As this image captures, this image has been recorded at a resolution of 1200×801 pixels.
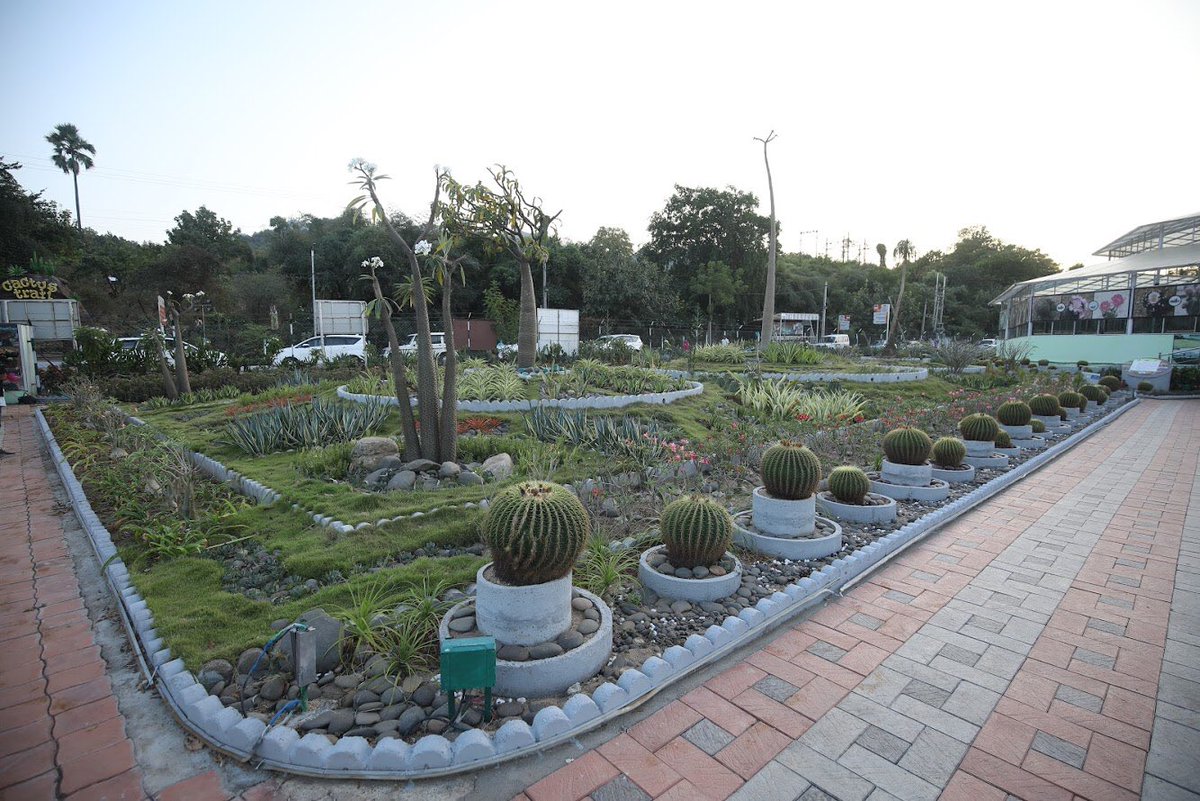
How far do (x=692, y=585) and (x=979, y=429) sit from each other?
21.2ft

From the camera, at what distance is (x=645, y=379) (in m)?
11.6

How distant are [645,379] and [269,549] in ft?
26.1

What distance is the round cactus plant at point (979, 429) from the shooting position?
8.25 metres

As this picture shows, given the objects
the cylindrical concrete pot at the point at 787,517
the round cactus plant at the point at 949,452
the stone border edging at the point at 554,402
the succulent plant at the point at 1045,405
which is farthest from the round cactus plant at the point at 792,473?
the succulent plant at the point at 1045,405

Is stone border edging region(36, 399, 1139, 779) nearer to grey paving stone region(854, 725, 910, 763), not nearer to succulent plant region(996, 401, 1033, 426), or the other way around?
grey paving stone region(854, 725, 910, 763)

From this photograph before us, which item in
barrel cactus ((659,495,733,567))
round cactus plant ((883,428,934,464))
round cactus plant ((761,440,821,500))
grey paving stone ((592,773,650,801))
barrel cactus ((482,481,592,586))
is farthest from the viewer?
round cactus plant ((883,428,934,464))

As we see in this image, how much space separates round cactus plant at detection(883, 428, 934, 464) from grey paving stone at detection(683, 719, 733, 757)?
4.86m

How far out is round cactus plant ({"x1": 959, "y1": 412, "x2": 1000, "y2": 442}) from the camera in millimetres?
8250

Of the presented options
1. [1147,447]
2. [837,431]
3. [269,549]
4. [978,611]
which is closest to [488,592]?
[269,549]

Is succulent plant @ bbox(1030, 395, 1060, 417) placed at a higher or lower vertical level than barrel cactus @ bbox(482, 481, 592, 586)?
lower

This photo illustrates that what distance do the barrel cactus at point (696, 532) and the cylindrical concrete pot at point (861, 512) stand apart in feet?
6.52

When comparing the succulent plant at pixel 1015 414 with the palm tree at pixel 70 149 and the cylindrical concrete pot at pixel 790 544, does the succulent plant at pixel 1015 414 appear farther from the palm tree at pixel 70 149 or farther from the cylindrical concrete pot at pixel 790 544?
the palm tree at pixel 70 149

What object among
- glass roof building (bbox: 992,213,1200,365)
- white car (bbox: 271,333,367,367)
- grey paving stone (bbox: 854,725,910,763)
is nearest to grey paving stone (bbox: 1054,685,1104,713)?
grey paving stone (bbox: 854,725,910,763)

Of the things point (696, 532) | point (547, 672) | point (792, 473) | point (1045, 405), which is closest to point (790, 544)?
point (792, 473)
